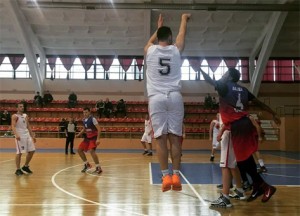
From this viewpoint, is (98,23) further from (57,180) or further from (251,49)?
(57,180)

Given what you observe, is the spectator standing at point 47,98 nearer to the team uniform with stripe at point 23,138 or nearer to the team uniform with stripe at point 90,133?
the team uniform with stripe at point 23,138

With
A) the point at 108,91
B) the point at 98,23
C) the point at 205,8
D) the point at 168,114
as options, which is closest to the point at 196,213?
the point at 168,114

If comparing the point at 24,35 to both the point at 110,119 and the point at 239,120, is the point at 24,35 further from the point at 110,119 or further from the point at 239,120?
the point at 239,120

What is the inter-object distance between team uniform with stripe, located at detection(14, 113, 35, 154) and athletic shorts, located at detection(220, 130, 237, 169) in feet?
19.8

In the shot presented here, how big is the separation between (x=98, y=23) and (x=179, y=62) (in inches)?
Answer: 837

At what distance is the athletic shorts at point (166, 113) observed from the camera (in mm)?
4012

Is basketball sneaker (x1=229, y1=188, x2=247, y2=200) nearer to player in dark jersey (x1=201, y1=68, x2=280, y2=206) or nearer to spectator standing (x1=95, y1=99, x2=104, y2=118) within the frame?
player in dark jersey (x1=201, y1=68, x2=280, y2=206)

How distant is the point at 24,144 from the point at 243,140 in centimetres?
665

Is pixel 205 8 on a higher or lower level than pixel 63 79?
higher

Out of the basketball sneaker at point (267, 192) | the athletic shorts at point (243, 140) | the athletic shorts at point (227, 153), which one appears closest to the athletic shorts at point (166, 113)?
the athletic shorts at point (243, 140)

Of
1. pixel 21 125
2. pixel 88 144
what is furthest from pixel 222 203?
pixel 21 125

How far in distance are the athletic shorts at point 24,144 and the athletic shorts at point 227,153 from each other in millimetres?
6051

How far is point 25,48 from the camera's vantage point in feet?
78.4

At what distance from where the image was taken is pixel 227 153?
19.7ft
